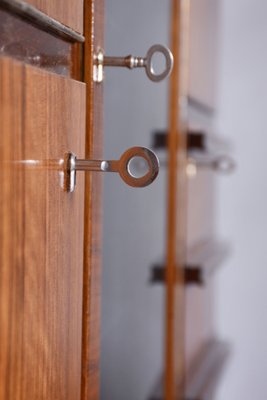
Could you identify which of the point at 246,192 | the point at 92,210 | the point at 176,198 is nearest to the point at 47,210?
the point at 92,210

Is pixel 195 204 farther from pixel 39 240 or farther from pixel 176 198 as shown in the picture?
pixel 39 240

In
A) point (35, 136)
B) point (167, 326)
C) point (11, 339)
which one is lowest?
point (167, 326)

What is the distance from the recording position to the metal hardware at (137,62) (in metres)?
0.77

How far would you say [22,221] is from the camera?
56 centimetres

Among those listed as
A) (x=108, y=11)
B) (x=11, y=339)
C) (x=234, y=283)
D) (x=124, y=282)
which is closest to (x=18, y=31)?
(x=11, y=339)

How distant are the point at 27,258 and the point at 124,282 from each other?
0.71 metres

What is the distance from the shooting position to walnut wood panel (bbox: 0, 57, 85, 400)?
533mm

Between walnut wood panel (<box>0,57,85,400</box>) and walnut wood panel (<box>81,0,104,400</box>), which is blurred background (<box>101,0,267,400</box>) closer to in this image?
walnut wood panel (<box>81,0,104,400</box>)

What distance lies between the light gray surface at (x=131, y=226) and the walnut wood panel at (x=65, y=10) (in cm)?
31

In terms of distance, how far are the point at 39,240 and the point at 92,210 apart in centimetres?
17

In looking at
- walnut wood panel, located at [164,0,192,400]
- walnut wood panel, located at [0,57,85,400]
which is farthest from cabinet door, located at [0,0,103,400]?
walnut wood panel, located at [164,0,192,400]

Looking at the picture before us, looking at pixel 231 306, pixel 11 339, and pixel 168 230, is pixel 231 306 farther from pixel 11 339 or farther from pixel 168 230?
pixel 11 339

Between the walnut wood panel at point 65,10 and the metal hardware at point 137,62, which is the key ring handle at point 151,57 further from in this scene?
the walnut wood panel at point 65,10

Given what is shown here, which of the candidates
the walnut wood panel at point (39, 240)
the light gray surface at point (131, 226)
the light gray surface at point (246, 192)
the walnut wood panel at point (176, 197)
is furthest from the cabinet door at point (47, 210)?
the light gray surface at point (246, 192)
